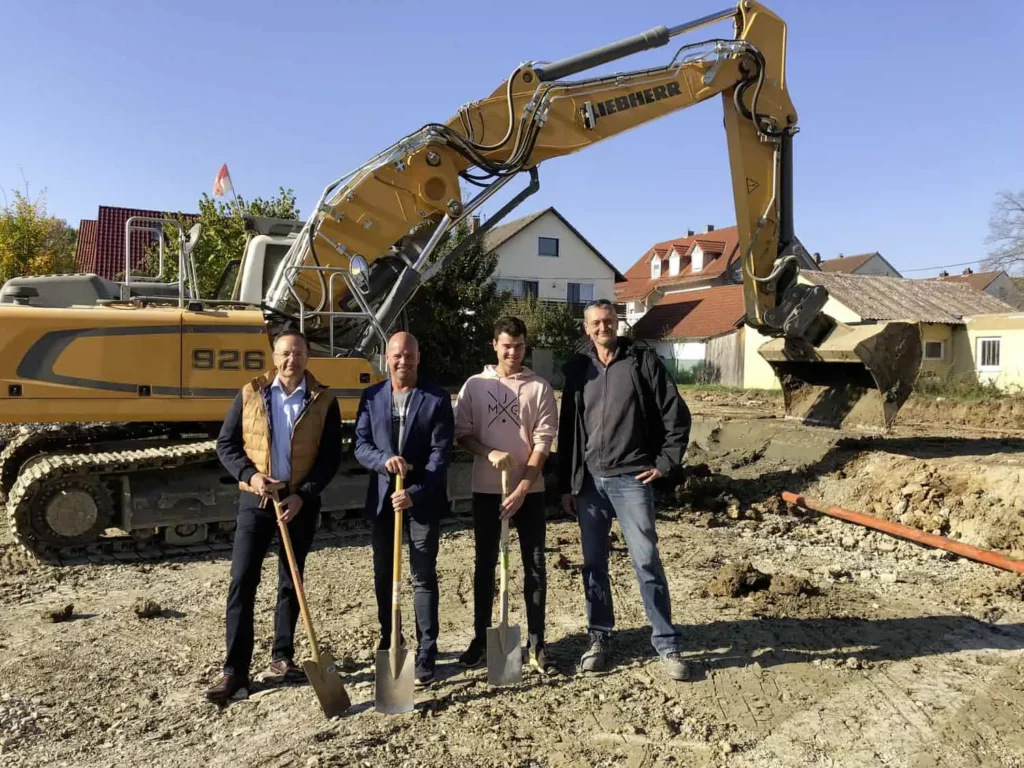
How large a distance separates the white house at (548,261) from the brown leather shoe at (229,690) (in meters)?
31.4

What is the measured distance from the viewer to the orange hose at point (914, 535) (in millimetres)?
6062

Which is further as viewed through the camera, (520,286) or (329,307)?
(520,286)

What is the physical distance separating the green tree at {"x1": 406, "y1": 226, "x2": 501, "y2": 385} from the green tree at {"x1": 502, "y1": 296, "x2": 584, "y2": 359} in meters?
5.21

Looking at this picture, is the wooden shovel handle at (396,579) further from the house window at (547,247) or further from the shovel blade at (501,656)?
the house window at (547,247)

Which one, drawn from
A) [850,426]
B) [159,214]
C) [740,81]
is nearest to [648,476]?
[740,81]

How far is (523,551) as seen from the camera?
446 cm

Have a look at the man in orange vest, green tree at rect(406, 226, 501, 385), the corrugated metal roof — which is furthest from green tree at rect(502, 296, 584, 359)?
the man in orange vest

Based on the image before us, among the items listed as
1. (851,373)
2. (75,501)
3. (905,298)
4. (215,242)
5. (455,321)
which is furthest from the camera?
(905,298)

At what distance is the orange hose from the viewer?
606cm

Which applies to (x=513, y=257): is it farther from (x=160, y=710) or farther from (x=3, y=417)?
(x=160, y=710)

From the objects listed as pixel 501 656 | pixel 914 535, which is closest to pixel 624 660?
pixel 501 656

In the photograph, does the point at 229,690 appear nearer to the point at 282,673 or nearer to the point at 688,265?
the point at 282,673

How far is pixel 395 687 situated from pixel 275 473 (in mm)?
1234

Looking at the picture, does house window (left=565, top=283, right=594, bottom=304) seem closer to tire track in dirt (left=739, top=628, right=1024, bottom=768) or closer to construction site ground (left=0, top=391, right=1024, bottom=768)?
construction site ground (left=0, top=391, right=1024, bottom=768)
